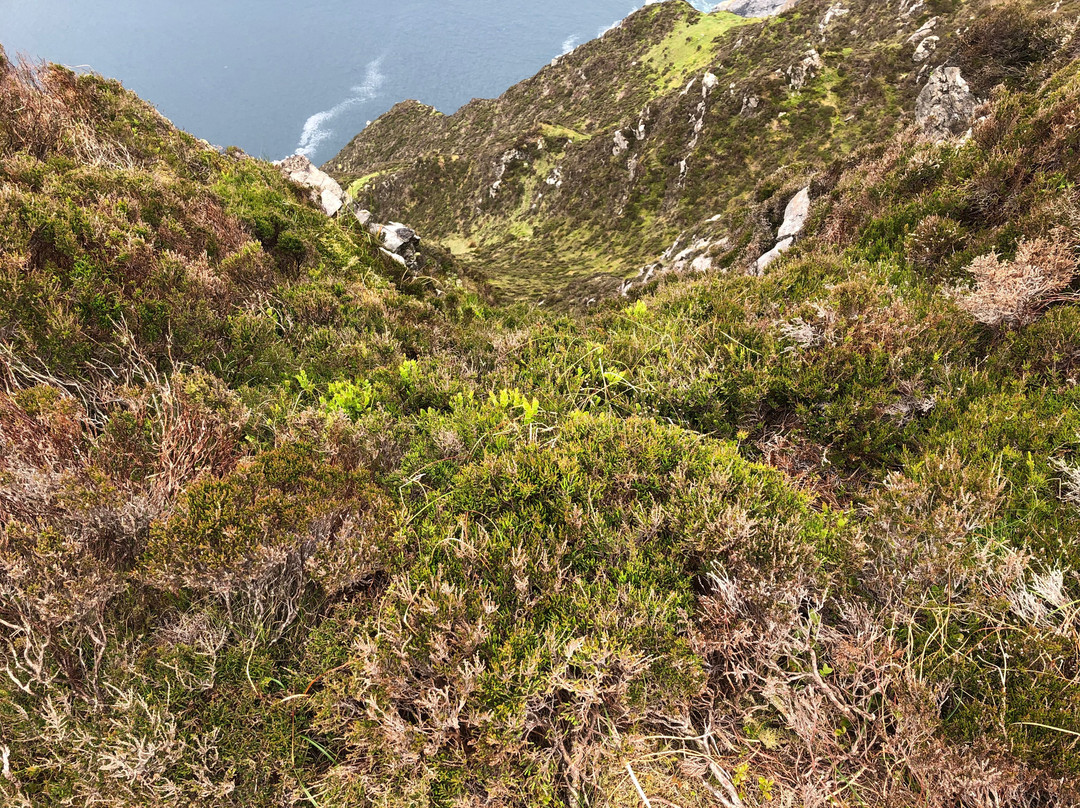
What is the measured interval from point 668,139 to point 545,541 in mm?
63923

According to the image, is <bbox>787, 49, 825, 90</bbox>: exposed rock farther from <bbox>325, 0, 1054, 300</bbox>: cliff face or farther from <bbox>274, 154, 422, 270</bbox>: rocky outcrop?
<bbox>274, 154, 422, 270</bbox>: rocky outcrop

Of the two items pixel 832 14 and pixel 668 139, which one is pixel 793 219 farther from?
pixel 832 14

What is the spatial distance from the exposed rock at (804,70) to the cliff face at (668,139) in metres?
0.16

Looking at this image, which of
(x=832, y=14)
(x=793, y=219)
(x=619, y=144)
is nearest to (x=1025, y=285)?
(x=793, y=219)

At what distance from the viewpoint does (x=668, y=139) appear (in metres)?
55.2

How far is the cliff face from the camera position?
43406 mm

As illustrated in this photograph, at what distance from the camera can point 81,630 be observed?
240cm

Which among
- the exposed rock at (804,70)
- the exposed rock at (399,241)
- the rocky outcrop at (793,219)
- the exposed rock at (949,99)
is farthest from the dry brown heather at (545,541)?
the exposed rock at (804,70)

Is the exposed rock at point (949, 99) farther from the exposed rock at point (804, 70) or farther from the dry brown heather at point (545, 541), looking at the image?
the exposed rock at point (804, 70)

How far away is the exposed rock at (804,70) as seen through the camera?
160 ft

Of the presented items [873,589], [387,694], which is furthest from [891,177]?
[387,694]

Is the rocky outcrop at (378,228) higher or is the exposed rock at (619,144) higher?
the exposed rock at (619,144)

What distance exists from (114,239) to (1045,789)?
795cm

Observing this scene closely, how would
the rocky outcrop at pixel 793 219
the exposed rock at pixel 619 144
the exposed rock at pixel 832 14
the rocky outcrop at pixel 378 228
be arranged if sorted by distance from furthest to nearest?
1. the exposed rock at pixel 832 14
2. the exposed rock at pixel 619 144
3. the rocky outcrop at pixel 378 228
4. the rocky outcrop at pixel 793 219
